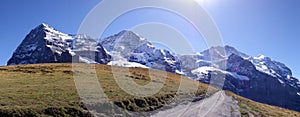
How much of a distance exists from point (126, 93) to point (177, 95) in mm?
10451

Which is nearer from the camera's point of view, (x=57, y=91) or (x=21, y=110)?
(x=21, y=110)

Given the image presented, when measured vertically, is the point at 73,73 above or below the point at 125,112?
above

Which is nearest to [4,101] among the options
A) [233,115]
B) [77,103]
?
[77,103]

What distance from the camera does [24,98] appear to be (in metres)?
32.7

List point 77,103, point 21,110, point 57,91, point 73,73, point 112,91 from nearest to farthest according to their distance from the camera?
point 21,110 → point 77,103 → point 57,91 → point 112,91 → point 73,73

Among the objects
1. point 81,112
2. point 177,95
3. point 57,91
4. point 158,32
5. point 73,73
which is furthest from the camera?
point 73,73

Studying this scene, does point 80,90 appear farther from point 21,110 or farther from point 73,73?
point 73,73

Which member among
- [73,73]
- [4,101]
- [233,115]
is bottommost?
[233,115]

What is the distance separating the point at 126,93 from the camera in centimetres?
4247

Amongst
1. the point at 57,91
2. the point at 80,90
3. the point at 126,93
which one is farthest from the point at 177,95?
the point at 57,91

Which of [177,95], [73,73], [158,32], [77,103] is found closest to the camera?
[77,103]

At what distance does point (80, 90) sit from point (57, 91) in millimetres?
3024

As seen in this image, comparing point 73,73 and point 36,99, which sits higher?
point 73,73

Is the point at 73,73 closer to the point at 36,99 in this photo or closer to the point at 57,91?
the point at 57,91
